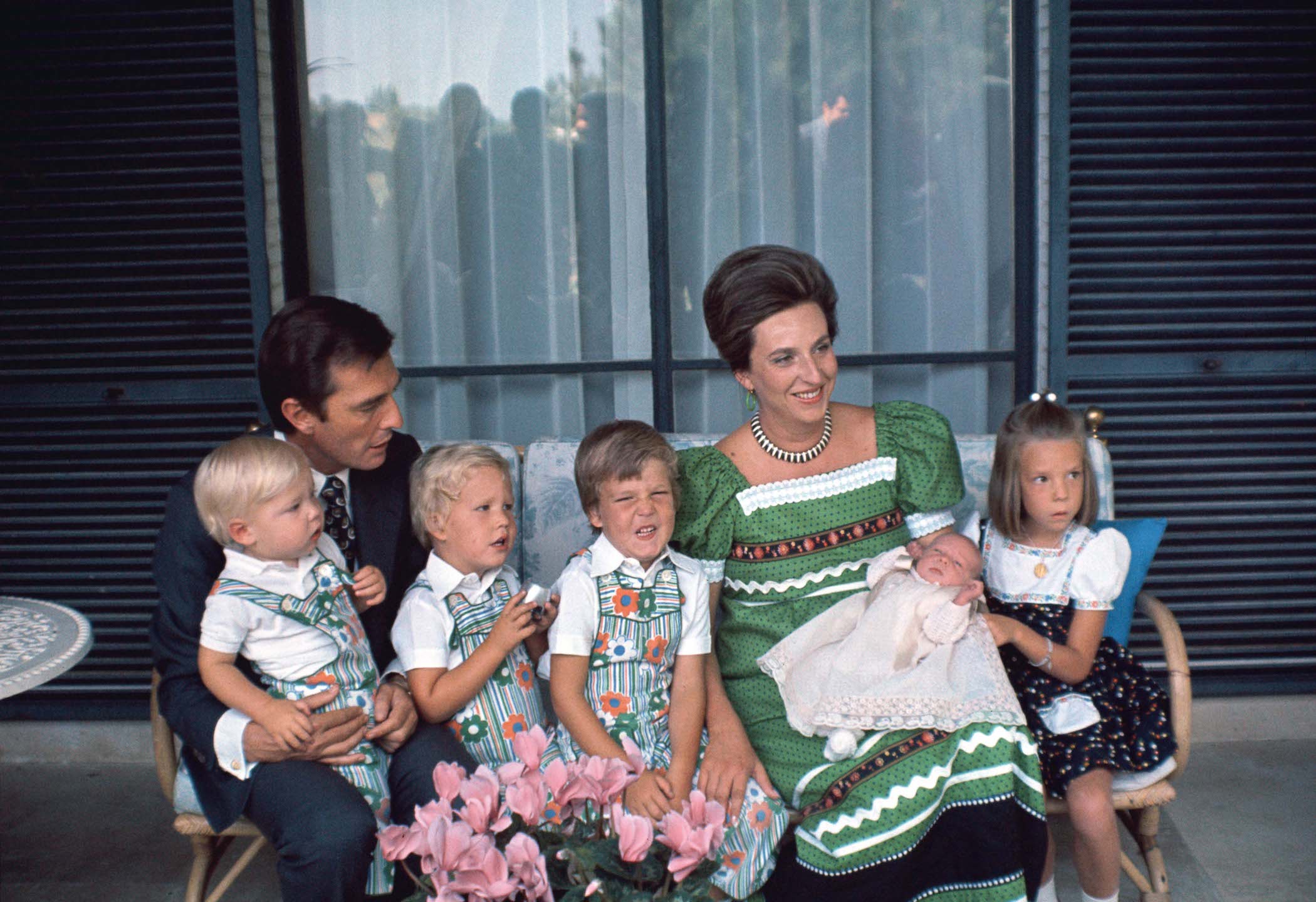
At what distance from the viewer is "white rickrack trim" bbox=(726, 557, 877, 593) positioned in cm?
230

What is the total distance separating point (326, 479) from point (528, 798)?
1259 mm

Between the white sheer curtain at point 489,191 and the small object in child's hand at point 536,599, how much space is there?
4.75ft

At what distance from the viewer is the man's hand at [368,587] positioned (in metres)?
2.13

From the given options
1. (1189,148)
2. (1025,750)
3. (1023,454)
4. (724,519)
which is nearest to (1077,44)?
(1189,148)

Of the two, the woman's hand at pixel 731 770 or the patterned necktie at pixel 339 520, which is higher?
the patterned necktie at pixel 339 520

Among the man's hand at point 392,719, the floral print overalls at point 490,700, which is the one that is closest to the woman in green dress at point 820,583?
the floral print overalls at point 490,700

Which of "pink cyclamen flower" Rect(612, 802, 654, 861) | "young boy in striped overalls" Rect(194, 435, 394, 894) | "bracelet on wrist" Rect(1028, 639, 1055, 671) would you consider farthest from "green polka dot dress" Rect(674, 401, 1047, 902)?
"pink cyclamen flower" Rect(612, 802, 654, 861)

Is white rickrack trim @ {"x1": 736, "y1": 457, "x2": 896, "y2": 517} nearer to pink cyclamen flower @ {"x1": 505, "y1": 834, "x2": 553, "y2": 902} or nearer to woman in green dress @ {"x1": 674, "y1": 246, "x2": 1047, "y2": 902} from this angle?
woman in green dress @ {"x1": 674, "y1": 246, "x2": 1047, "y2": 902}

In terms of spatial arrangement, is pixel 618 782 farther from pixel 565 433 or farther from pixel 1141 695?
pixel 565 433

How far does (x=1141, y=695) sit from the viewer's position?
223 centimetres

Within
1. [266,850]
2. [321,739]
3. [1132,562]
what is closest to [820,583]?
[1132,562]

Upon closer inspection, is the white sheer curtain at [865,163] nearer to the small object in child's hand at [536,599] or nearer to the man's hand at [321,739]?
the small object in child's hand at [536,599]

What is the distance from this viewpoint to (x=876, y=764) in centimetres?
200

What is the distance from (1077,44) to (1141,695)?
1.95m
